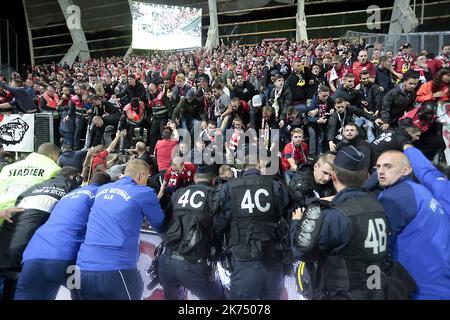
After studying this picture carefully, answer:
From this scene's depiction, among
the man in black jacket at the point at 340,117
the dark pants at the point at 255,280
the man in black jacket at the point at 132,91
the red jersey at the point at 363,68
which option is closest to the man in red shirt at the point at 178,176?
the dark pants at the point at 255,280

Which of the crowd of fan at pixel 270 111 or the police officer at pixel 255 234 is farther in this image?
the crowd of fan at pixel 270 111

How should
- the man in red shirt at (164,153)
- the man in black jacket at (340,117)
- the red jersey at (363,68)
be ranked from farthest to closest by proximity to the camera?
the red jersey at (363,68) < the man in red shirt at (164,153) < the man in black jacket at (340,117)

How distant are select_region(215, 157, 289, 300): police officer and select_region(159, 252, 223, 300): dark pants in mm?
272

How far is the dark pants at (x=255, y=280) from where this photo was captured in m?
3.88

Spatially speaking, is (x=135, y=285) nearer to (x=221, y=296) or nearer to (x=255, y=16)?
(x=221, y=296)

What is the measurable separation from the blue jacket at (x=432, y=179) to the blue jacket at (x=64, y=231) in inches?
121

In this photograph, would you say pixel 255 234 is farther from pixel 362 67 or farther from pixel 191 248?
pixel 362 67

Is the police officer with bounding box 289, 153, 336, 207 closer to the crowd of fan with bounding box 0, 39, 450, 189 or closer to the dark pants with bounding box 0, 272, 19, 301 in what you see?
the crowd of fan with bounding box 0, 39, 450, 189

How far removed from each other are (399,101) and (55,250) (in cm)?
589

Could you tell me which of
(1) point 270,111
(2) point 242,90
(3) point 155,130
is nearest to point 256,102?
(1) point 270,111

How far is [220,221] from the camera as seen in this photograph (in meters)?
4.13

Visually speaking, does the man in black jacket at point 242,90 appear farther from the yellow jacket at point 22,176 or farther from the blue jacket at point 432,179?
the blue jacket at point 432,179

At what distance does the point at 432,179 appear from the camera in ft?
11.3
